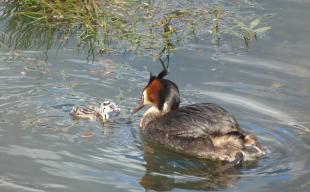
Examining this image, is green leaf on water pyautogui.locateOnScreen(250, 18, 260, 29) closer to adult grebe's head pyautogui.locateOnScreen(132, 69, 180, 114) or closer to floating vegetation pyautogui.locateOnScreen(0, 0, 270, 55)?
floating vegetation pyautogui.locateOnScreen(0, 0, 270, 55)

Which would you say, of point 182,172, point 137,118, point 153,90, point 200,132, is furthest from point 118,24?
point 182,172

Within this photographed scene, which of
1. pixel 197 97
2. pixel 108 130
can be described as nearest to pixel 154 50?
pixel 197 97

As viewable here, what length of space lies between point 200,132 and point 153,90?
950 mm

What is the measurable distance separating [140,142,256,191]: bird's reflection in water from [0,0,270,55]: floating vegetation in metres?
2.34

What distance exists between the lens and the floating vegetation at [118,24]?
33.0 ft

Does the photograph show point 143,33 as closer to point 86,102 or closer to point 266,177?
point 86,102

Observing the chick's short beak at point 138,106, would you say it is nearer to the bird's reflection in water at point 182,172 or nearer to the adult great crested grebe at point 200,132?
the adult great crested grebe at point 200,132

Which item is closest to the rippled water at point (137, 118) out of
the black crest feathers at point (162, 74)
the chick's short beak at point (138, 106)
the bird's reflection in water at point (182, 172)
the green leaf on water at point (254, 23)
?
the bird's reflection in water at point (182, 172)

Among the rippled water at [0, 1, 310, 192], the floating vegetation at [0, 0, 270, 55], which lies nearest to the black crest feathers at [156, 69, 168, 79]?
the rippled water at [0, 1, 310, 192]

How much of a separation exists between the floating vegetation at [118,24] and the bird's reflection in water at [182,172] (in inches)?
92.0

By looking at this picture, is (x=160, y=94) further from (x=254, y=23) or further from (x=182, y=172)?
(x=254, y=23)

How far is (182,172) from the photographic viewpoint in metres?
7.35

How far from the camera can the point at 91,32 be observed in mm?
10203

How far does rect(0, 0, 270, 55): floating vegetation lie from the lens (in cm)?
1005
